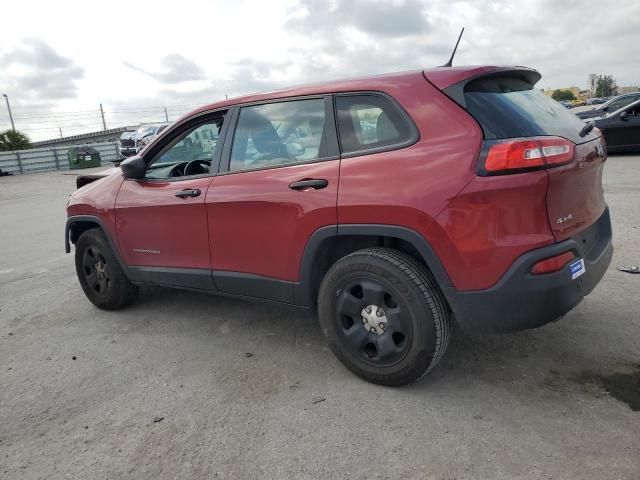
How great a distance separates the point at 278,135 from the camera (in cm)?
334

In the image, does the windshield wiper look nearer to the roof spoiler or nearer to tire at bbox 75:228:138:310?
the roof spoiler

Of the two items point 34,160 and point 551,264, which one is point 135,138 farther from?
point 551,264

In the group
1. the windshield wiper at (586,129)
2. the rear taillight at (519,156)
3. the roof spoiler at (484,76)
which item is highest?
the roof spoiler at (484,76)

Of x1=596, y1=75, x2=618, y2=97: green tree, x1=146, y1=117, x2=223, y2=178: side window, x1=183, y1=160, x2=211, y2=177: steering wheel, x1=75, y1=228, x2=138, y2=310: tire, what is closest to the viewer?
x1=183, y1=160, x2=211, y2=177: steering wheel

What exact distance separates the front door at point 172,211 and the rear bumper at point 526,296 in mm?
1897

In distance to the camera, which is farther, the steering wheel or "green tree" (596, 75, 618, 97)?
"green tree" (596, 75, 618, 97)

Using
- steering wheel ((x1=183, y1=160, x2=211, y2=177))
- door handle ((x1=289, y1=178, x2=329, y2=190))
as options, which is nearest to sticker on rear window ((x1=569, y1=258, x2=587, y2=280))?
door handle ((x1=289, y1=178, x2=329, y2=190))

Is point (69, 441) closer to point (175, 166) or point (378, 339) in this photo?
point (378, 339)

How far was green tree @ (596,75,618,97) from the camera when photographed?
108m

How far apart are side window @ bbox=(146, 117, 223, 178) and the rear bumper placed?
217 cm

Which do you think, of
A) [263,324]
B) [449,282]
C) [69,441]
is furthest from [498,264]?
[69,441]

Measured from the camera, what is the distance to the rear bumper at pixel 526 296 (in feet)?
8.09

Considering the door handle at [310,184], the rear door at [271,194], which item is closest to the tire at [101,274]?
the rear door at [271,194]

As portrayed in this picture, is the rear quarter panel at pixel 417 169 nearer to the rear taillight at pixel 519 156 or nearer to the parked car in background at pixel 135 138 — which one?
the rear taillight at pixel 519 156
